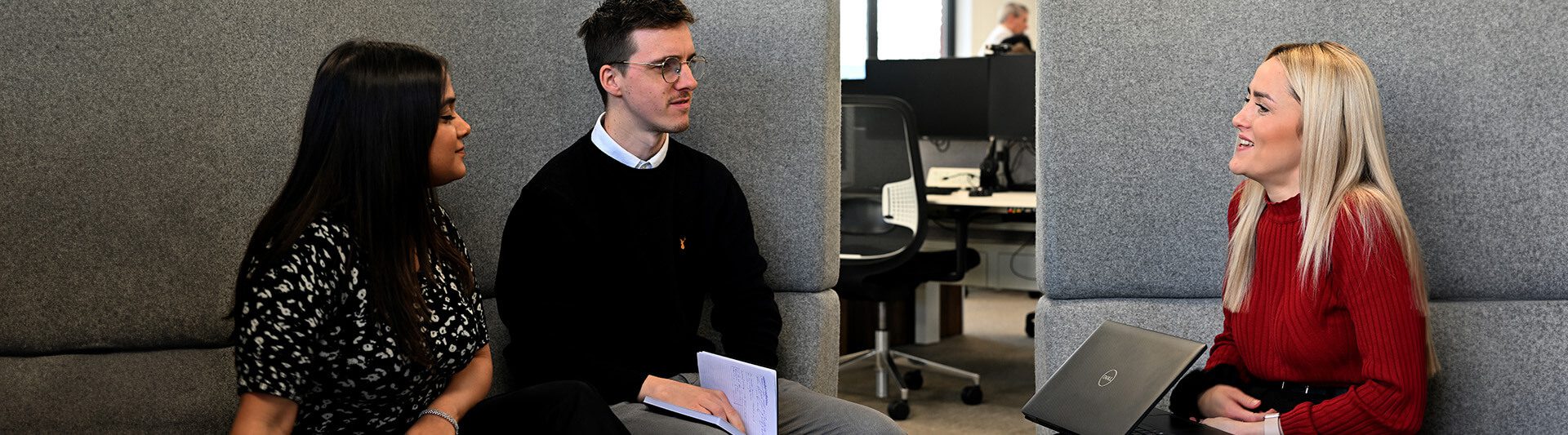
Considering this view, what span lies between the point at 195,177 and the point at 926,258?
2212mm

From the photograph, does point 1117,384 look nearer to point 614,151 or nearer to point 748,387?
point 748,387

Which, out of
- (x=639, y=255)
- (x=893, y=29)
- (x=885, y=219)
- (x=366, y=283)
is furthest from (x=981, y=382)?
(x=893, y=29)

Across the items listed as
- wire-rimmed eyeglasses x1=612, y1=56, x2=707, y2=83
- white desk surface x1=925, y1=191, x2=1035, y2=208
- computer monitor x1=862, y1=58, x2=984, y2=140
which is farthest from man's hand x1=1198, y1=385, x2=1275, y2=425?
computer monitor x1=862, y1=58, x2=984, y2=140

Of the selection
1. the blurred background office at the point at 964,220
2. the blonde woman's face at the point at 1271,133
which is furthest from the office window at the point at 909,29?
the blonde woman's face at the point at 1271,133

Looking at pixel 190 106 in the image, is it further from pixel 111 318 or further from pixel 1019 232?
pixel 1019 232

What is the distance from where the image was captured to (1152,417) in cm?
186

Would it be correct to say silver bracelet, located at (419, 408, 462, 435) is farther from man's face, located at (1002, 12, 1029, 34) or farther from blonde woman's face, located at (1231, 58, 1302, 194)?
man's face, located at (1002, 12, 1029, 34)

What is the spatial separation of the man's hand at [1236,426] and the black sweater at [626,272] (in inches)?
27.5

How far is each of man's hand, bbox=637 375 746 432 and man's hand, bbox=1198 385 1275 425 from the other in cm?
66

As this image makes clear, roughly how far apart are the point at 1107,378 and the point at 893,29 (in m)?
6.47

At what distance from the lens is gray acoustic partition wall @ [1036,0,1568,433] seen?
200 cm

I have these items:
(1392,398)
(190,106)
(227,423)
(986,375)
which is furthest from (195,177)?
(986,375)

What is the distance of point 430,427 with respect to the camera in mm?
1623

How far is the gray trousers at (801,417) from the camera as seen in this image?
1876 millimetres
